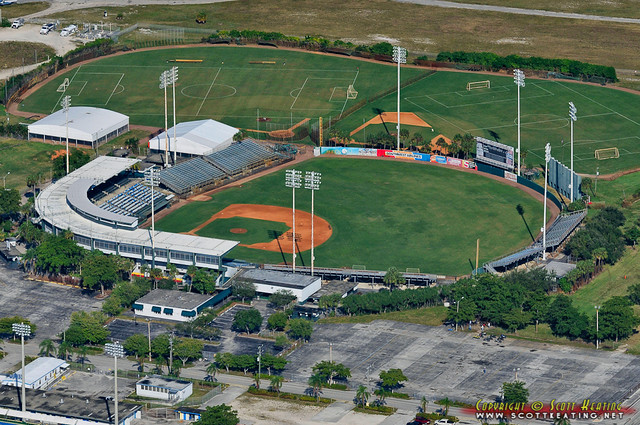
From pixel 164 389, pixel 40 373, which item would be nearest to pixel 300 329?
pixel 164 389

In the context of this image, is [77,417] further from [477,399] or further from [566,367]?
[566,367]

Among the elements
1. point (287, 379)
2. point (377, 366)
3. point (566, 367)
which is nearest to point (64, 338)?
point (287, 379)

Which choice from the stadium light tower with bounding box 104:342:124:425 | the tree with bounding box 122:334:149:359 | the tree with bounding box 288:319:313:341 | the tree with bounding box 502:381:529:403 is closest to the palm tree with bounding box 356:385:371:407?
the tree with bounding box 502:381:529:403

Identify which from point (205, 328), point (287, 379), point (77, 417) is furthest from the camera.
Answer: point (205, 328)

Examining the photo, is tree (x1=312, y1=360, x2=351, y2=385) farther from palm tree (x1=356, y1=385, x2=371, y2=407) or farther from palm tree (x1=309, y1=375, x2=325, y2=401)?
palm tree (x1=356, y1=385, x2=371, y2=407)

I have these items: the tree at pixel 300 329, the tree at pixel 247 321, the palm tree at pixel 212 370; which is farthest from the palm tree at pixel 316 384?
the tree at pixel 247 321
